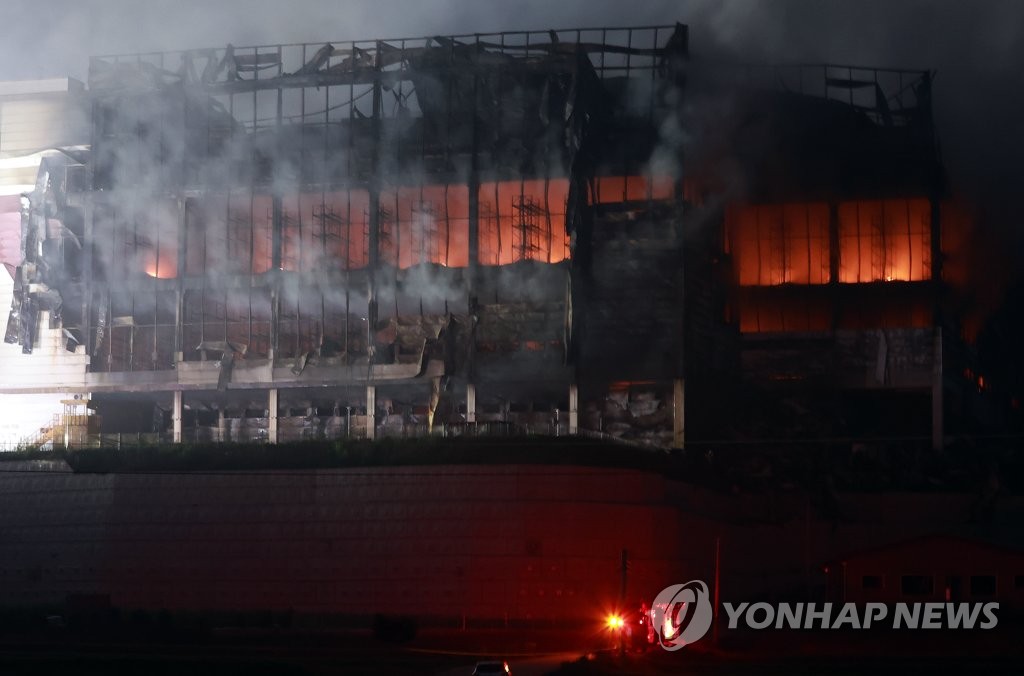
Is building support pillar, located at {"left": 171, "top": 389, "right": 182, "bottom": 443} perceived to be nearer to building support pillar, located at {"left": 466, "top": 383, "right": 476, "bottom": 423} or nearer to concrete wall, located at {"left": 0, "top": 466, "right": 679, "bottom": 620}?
concrete wall, located at {"left": 0, "top": 466, "right": 679, "bottom": 620}

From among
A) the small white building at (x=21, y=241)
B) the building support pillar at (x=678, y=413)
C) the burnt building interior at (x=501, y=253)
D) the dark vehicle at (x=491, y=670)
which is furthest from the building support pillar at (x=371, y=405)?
the dark vehicle at (x=491, y=670)

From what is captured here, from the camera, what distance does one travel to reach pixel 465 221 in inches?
3438

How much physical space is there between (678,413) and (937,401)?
55.1 feet

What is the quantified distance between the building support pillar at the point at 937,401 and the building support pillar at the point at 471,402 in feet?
95.4

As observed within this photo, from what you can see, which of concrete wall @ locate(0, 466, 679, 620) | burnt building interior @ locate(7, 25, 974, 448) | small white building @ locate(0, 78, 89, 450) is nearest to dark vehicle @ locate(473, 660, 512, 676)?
concrete wall @ locate(0, 466, 679, 620)

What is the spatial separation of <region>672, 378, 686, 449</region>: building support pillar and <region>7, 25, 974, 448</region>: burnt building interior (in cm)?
14

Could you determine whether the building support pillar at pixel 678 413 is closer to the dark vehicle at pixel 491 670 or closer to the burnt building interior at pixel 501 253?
the burnt building interior at pixel 501 253

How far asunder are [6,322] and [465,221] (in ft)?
117

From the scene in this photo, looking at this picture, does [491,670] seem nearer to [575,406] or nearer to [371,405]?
[575,406]

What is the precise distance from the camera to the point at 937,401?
82.6m

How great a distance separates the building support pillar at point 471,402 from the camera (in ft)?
273

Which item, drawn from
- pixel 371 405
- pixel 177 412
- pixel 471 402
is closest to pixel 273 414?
pixel 177 412

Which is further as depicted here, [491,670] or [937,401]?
[937,401]

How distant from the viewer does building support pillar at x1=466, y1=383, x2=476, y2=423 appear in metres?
83.2
